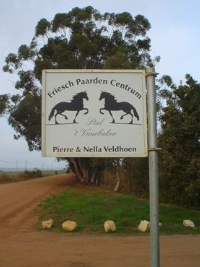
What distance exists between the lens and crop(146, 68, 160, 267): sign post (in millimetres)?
3274

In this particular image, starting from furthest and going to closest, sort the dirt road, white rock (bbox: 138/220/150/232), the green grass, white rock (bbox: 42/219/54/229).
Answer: white rock (bbox: 42/219/54/229) → the green grass → white rock (bbox: 138/220/150/232) → the dirt road

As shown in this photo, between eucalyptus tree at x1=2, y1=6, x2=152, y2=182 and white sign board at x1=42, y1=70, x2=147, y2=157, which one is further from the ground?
eucalyptus tree at x1=2, y1=6, x2=152, y2=182

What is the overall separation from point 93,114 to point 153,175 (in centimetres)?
82

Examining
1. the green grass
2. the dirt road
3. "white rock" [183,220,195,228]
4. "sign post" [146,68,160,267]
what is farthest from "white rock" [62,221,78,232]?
"sign post" [146,68,160,267]

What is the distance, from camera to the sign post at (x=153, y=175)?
327 cm

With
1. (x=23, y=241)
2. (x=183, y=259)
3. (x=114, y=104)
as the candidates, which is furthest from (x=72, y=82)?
(x=23, y=241)

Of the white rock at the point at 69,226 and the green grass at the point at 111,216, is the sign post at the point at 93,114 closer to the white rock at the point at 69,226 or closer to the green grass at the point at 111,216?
the green grass at the point at 111,216

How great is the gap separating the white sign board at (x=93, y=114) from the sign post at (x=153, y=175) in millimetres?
203

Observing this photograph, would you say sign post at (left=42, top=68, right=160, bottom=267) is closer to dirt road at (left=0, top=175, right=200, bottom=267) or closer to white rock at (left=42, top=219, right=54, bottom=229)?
dirt road at (left=0, top=175, right=200, bottom=267)

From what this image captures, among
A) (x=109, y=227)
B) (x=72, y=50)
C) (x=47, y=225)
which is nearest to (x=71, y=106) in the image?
(x=109, y=227)

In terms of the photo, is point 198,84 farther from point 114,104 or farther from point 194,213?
point 114,104

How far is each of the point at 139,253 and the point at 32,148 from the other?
86.4 ft

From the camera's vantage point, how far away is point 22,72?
32281mm

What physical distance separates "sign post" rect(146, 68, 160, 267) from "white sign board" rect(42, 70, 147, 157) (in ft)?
0.67
